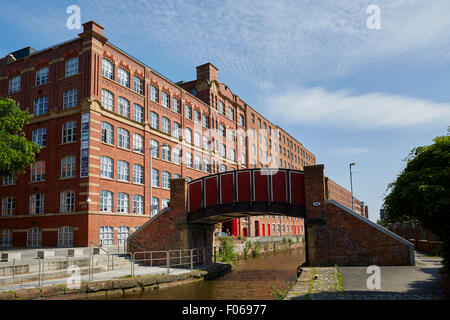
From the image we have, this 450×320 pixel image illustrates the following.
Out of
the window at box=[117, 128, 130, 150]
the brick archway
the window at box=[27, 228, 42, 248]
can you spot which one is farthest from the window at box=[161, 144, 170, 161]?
the brick archway

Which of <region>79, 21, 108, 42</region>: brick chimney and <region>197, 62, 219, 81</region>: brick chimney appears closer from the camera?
<region>79, 21, 108, 42</region>: brick chimney

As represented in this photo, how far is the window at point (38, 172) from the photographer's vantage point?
31184 millimetres

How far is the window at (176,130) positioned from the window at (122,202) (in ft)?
32.7

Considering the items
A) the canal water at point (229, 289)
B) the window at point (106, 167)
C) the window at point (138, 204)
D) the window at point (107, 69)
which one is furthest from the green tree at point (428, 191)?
the window at point (107, 69)

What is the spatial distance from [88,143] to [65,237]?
719 cm

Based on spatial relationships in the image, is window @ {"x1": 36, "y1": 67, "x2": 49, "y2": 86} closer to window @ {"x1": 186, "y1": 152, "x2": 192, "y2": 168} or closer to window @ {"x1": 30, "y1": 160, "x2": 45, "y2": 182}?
window @ {"x1": 30, "y1": 160, "x2": 45, "y2": 182}

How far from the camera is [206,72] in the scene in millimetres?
48188

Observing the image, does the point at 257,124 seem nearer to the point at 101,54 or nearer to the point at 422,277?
the point at 101,54

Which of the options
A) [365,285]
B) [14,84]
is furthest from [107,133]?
[365,285]

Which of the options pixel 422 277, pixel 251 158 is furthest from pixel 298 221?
pixel 422 277

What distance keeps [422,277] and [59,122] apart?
2770 cm

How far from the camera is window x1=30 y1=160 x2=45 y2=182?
3118 cm

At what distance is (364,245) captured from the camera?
1850 centimetres

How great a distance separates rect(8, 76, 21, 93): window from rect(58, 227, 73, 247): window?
1437 centimetres
